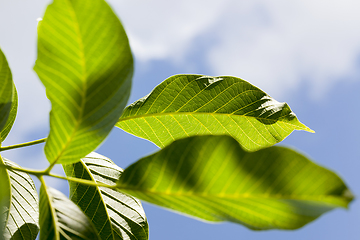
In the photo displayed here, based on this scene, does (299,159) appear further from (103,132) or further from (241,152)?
(103,132)

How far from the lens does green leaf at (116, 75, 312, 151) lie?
1080 mm

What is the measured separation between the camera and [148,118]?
1094 mm

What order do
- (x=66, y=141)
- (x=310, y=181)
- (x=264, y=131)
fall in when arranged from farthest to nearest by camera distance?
(x=264, y=131) → (x=66, y=141) → (x=310, y=181)

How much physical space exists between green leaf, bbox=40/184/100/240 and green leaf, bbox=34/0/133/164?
87mm

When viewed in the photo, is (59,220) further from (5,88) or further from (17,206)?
(17,206)

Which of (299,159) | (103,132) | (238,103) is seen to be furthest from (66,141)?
(238,103)

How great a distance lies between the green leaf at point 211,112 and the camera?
3.54ft

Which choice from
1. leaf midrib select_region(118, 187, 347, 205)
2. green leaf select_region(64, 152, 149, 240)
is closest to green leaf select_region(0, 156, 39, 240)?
green leaf select_region(64, 152, 149, 240)

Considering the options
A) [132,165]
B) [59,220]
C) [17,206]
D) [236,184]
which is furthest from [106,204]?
[236,184]

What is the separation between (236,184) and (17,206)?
2.56ft

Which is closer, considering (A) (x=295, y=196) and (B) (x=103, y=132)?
(A) (x=295, y=196)

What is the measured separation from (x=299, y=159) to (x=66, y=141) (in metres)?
0.47

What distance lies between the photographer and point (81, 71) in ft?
2.09

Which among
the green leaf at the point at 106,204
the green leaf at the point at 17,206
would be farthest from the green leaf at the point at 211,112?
the green leaf at the point at 17,206
